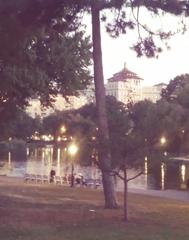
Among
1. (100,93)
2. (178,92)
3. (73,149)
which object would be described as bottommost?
(73,149)

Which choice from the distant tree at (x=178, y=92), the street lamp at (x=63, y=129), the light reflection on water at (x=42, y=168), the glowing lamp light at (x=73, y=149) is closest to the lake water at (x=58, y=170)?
the light reflection on water at (x=42, y=168)

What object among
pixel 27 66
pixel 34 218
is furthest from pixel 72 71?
pixel 34 218

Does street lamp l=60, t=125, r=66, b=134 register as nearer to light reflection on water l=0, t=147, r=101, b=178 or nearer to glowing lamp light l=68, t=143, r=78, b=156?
light reflection on water l=0, t=147, r=101, b=178

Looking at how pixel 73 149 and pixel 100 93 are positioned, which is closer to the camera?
pixel 100 93

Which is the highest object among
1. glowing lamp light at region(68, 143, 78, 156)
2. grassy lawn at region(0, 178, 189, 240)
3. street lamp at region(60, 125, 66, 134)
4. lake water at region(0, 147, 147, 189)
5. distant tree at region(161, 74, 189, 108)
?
distant tree at region(161, 74, 189, 108)

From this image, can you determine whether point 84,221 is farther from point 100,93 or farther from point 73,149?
point 73,149

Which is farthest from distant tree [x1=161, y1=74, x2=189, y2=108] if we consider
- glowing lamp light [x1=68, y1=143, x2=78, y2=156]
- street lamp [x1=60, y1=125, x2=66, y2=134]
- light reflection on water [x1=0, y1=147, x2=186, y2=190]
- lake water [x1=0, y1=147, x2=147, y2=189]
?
glowing lamp light [x1=68, y1=143, x2=78, y2=156]

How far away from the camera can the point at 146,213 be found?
1869 cm

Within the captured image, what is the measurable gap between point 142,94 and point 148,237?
155 metres

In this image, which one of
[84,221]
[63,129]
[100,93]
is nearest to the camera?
[84,221]

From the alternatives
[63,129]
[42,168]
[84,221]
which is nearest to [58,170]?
[42,168]

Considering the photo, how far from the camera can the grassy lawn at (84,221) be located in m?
13.0

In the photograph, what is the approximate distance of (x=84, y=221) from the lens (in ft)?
51.9

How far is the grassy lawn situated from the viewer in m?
13.0
